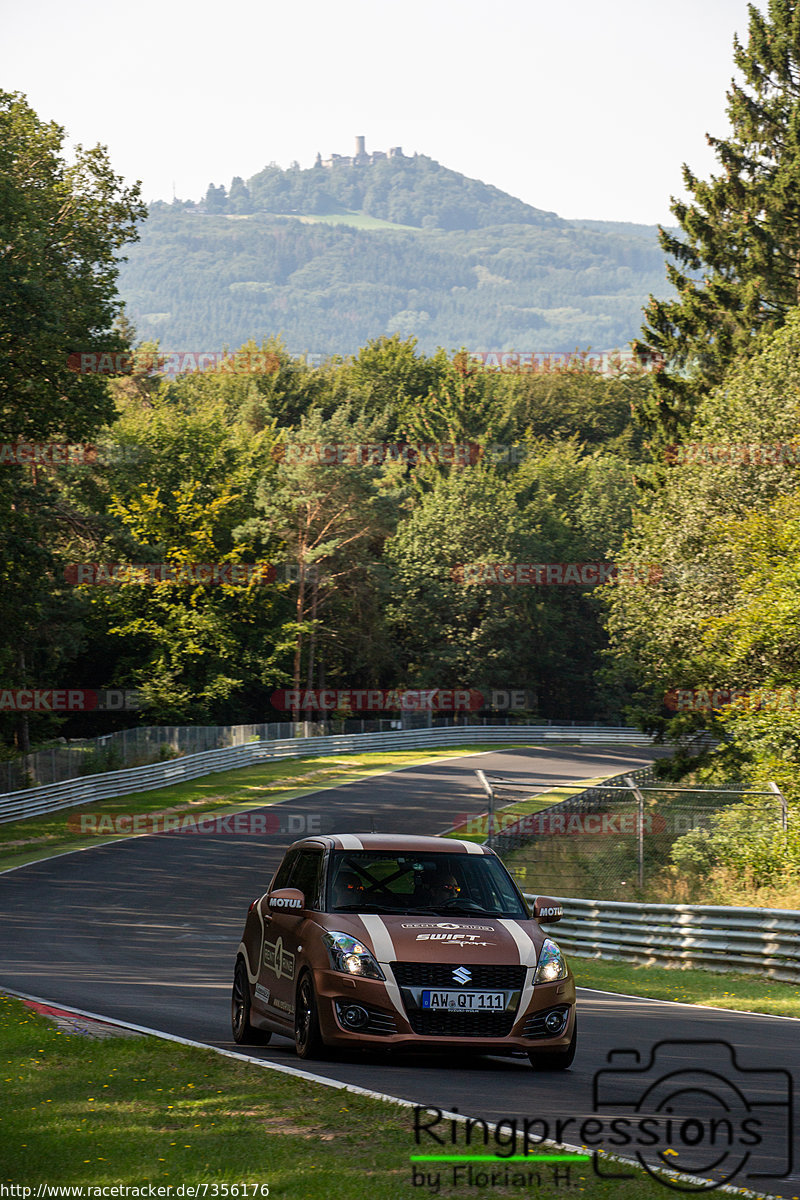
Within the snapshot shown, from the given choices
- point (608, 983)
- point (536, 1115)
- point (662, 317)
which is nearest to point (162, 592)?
point (662, 317)

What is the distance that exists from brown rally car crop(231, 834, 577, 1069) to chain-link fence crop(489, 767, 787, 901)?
1128cm

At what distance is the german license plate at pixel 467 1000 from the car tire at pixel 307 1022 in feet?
2.56

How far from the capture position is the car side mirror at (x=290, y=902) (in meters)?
9.59

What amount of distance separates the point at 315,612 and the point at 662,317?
27.4 metres

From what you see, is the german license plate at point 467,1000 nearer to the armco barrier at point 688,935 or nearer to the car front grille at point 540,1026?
the car front grille at point 540,1026

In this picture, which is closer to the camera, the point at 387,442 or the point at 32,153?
the point at 32,153

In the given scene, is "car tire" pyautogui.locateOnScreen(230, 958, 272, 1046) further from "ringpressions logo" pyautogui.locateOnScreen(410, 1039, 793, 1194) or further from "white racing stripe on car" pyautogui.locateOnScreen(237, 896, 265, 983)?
"ringpressions logo" pyautogui.locateOnScreen(410, 1039, 793, 1194)

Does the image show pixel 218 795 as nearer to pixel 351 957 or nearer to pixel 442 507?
pixel 442 507

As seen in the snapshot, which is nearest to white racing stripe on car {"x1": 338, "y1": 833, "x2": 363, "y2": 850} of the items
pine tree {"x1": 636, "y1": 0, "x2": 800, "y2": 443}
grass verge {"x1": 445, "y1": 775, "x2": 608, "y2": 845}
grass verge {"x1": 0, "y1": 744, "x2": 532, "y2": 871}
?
→ grass verge {"x1": 445, "y1": 775, "x2": 608, "y2": 845}

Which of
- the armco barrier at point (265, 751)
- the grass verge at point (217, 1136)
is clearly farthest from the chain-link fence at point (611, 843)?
the armco barrier at point (265, 751)

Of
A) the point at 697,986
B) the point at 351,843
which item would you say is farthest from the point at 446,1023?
the point at 697,986

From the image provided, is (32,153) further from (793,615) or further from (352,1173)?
(352,1173)

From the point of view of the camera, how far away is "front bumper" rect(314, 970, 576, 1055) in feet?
28.3

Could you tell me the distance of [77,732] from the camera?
2468 inches
